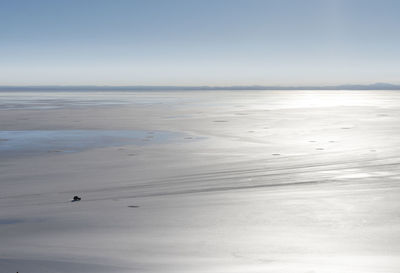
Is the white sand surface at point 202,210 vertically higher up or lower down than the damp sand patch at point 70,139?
higher up

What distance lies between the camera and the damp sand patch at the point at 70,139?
50.6 feet

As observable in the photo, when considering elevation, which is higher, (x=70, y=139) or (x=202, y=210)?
(x=202, y=210)

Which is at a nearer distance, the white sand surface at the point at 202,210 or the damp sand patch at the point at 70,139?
the white sand surface at the point at 202,210

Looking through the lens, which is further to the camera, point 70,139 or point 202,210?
point 70,139

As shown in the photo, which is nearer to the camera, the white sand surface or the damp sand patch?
the white sand surface

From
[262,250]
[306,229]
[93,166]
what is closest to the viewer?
[262,250]

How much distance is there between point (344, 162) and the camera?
12367 mm

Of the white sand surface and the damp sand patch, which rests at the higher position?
the white sand surface

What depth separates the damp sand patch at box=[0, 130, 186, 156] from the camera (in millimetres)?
15434

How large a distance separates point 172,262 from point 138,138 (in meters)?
13.6

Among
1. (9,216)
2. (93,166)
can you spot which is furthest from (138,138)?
(9,216)

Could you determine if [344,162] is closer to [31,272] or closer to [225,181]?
[225,181]

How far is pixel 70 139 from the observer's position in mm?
18328

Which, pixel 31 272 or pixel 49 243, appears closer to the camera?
pixel 31 272
